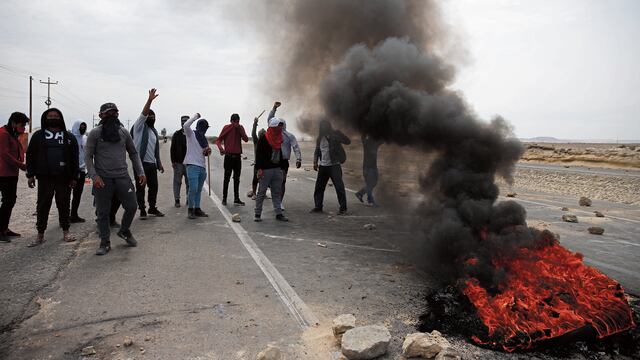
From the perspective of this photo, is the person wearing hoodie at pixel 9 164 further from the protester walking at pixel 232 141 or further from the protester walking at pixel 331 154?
the protester walking at pixel 331 154

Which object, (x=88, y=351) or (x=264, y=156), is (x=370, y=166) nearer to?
(x=264, y=156)

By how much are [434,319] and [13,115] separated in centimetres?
626

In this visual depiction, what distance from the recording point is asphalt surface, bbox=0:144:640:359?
10.6 ft

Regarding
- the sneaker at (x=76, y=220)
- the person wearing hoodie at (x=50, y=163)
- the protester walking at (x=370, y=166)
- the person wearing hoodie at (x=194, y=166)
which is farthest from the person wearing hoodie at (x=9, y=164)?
the protester walking at (x=370, y=166)

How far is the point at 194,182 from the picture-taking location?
7.84 meters

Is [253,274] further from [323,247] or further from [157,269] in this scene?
[323,247]

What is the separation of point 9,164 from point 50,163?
0.94 meters

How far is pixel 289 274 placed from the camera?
4.76m

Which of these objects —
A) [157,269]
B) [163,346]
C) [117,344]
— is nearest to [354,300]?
[163,346]

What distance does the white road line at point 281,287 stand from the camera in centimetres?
362

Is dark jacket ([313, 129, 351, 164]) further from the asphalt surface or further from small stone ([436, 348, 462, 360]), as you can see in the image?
small stone ([436, 348, 462, 360])

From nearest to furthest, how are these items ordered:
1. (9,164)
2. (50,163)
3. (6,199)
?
(50,163) → (6,199) → (9,164)

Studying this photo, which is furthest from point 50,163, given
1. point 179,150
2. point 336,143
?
point 336,143

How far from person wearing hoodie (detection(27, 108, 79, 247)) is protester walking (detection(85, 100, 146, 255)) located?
73 centimetres
